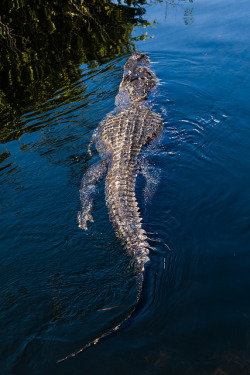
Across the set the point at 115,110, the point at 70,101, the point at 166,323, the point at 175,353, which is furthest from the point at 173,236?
the point at 70,101

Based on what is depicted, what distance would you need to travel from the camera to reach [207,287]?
128 inches

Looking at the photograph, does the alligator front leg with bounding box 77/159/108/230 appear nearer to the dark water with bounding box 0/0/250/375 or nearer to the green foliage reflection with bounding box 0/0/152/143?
the dark water with bounding box 0/0/250/375

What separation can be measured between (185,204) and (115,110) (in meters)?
3.55

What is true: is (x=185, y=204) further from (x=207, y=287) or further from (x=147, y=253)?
(x=207, y=287)

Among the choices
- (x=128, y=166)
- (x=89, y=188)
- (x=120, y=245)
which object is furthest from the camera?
(x=128, y=166)

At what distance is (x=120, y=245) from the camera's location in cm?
379

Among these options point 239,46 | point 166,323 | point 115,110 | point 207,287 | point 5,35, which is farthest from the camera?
point 5,35

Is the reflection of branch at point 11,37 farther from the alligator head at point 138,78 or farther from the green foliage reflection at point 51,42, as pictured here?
the alligator head at point 138,78

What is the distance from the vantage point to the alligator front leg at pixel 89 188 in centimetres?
433

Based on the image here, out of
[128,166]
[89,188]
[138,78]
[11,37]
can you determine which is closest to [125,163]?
[128,166]

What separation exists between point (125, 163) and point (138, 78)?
149 inches

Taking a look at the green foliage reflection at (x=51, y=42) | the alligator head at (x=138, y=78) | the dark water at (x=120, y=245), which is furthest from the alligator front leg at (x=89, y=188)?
the alligator head at (x=138, y=78)

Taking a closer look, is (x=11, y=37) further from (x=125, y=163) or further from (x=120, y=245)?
(x=120, y=245)

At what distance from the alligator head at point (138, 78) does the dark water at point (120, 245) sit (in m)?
0.30
